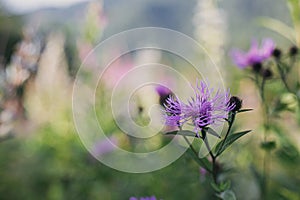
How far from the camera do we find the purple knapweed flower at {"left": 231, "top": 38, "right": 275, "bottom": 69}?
1020 millimetres

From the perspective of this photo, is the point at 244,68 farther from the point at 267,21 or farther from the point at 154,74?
the point at 154,74

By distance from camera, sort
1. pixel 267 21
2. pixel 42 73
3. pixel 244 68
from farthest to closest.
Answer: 1. pixel 42 73
2. pixel 267 21
3. pixel 244 68

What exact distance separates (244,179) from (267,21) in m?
0.52

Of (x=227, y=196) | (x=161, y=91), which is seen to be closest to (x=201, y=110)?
(x=227, y=196)

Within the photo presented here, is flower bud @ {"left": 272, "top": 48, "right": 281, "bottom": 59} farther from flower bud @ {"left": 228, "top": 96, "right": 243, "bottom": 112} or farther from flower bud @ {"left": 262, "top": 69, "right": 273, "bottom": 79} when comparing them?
flower bud @ {"left": 228, "top": 96, "right": 243, "bottom": 112}

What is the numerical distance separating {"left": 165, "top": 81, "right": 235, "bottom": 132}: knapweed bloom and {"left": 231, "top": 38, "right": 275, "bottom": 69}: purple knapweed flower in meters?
0.44

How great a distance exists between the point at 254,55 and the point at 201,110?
47 centimetres

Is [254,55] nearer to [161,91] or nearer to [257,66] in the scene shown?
[257,66]

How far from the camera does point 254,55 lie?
1.02 metres

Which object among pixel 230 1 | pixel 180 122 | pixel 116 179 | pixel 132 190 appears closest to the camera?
pixel 180 122

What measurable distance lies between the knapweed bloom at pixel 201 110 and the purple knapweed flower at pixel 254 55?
44 centimetres

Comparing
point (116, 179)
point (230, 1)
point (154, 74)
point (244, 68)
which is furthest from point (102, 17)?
point (230, 1)

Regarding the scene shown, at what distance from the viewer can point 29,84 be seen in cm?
238

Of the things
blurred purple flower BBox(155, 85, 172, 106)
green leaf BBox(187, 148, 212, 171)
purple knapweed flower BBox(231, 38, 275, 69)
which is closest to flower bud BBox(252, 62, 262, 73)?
purple knapweed flower BBox(231, 38, 275, 69)
